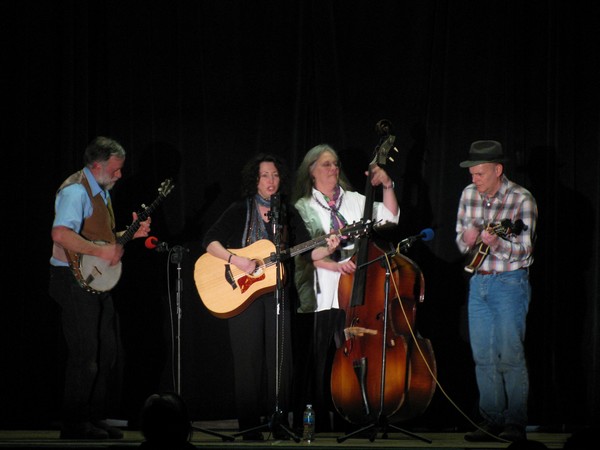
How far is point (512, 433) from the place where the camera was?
512 centimetres

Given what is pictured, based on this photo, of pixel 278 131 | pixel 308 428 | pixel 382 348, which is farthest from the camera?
pixel 278 131

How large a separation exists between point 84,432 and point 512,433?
2.62 metres

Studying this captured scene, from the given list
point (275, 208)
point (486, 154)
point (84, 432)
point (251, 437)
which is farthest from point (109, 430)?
point (486, 154)

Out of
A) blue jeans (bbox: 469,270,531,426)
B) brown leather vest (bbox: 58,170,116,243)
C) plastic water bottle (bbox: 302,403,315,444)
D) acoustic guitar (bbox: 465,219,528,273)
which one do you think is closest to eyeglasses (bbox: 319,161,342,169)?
acoustic guitar (bbox: 465,219,528,273)

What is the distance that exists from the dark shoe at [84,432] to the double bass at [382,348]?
1.47m

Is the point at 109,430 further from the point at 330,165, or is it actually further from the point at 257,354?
the point at 330,165

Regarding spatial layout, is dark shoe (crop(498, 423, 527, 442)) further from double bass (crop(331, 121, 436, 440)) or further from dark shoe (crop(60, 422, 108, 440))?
dark shoe (crop(60, 422, 108, 440))

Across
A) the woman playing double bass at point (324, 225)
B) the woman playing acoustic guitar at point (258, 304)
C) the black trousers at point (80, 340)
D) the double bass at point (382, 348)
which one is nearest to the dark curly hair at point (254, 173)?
the woman playing acoustic guitar at point (258, 304)

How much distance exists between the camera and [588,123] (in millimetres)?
6215

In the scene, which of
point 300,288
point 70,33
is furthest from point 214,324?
point 70,33

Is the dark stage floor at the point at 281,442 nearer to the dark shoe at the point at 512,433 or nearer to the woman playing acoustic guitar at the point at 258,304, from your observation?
the dark shoe at the point at 512,433

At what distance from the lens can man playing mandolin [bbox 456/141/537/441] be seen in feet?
17.0

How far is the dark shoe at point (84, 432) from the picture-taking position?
17.0 ft

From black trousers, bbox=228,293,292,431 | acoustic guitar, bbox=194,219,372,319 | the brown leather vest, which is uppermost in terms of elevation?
the brown leather vest
